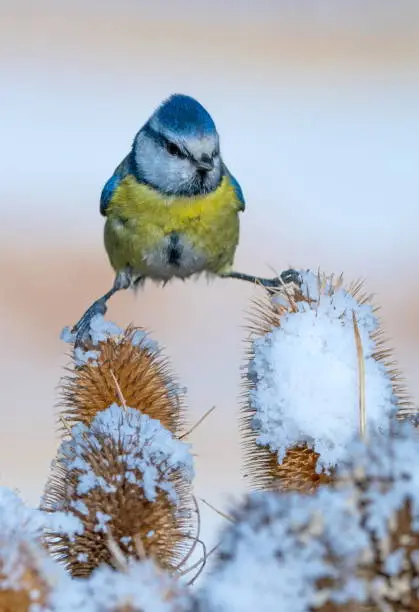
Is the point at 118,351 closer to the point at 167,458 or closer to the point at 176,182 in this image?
the point at 167,458

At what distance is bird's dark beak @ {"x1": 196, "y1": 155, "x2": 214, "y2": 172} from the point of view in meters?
1.40

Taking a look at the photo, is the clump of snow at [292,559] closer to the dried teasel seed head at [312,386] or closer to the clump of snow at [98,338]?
the dried teasel seed head at [312,386]

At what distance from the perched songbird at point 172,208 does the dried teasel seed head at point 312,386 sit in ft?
2.00

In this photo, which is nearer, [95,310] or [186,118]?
[95,310]

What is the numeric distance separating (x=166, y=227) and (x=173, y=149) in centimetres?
12

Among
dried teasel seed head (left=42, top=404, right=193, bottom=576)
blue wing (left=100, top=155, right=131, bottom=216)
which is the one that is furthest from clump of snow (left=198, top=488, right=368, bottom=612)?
blue wing (left=100, top=155, right=131, bottom=216)

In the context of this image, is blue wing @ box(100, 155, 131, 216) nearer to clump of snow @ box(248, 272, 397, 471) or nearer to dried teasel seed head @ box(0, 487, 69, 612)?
clump of snow @ box(248, 272, 397, 471)

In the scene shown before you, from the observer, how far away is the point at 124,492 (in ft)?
2.18

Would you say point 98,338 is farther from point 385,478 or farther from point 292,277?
point 385,478

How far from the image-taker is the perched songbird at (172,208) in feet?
4.60

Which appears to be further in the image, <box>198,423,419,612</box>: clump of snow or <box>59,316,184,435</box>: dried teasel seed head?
<box>59,316,184,435</box>: dried teasel seed head

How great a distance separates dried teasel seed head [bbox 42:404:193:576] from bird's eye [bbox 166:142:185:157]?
75 centimetres

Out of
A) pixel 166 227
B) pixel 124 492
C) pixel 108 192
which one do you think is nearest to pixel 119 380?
pixel 124 492

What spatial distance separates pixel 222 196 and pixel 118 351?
26.4 inches
